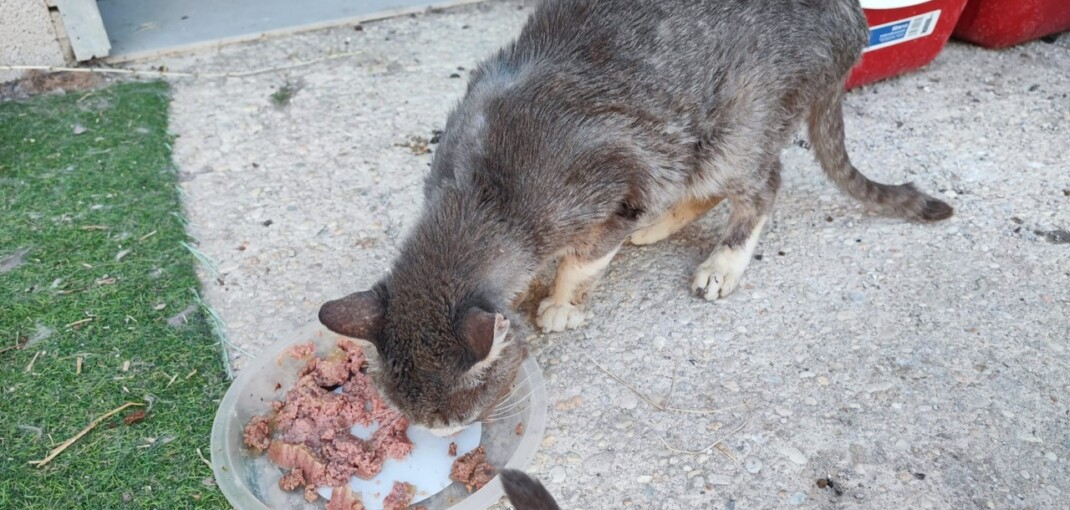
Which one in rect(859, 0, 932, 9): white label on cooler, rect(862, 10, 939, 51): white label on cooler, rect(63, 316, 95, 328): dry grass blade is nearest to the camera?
rect(63, 316, 95, 328): dry grass blade

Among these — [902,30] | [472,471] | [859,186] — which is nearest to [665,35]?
[859,186]

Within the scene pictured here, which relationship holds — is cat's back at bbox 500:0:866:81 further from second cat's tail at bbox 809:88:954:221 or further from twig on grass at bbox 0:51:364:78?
twig on grass at bbox 0:51:364:78

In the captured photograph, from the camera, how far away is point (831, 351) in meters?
3.57

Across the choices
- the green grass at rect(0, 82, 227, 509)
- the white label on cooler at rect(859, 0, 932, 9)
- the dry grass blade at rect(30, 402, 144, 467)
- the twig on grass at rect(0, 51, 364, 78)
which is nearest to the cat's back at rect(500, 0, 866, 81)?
the white label on cooler at rect(859, 0, 932, 9)

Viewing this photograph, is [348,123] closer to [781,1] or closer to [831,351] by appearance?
[781,1]

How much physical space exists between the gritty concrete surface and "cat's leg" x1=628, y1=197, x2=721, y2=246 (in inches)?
153

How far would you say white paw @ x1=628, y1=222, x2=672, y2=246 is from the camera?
4.23 meters

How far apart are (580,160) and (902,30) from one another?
9.56ft

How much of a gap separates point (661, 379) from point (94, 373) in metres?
2.29

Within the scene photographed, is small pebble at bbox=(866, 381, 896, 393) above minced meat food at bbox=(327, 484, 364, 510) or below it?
above

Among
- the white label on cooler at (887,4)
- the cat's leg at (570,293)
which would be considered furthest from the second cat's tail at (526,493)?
the white label on cooler at (887,4)

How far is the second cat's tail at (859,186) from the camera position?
4.09 m

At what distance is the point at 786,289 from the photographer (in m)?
3.92

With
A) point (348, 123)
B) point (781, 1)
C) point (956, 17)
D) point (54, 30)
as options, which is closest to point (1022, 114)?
point (956, 17)
